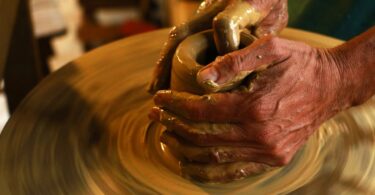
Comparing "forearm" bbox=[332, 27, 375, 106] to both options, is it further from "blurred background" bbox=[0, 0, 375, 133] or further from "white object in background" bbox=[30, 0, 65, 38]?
"white object in background" bbox=[30, 0, 65, 38]

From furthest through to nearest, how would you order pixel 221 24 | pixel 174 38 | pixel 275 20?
pixel 275 20 < pixel 174 38 < pixel 221 24

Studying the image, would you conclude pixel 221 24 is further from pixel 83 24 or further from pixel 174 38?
pixel 83 24

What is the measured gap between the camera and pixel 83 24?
3469 mm

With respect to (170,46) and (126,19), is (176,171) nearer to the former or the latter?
(170,46)

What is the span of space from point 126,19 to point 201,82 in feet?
8.80

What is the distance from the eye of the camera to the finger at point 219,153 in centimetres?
100

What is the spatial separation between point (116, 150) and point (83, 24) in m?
2.46

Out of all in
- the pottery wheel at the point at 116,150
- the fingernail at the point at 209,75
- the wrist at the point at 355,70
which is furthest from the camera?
the wrist at the point at 355,70

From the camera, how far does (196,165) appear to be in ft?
3.40

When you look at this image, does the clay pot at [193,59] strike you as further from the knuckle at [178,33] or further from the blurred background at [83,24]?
the blurred background at [83,24]

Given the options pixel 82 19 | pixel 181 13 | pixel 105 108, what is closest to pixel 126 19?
pixel 82 19

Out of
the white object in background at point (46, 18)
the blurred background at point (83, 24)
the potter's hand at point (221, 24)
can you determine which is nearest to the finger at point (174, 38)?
the potter's hand at point (221, 24)

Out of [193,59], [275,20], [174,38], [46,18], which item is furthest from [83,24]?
[193,59]

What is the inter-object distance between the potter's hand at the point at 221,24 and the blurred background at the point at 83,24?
1.17ft
